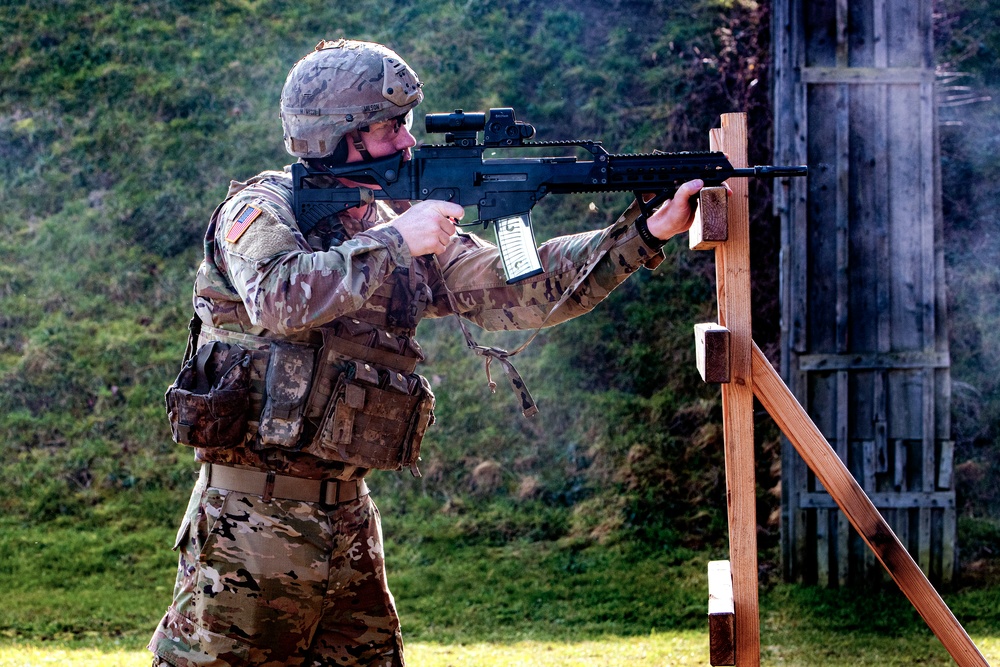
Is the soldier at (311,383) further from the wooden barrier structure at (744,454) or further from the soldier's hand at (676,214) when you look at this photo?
the wooden barrier structure at (744,454)

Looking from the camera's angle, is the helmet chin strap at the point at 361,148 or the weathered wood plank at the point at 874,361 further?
the weathered wood plank at the point at 874,361

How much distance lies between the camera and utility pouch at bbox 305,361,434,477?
3.38 metres

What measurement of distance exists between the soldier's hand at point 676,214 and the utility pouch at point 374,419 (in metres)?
0.96

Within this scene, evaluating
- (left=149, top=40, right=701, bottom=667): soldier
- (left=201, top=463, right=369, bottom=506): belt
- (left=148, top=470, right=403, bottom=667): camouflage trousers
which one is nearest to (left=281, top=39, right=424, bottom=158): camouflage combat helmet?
(left=149, top=40, right=701, bottom=667): soldier

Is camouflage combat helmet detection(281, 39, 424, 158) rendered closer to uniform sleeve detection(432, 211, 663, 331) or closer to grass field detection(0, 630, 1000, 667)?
uniform sleeve detection(432, 211, 663, 331)

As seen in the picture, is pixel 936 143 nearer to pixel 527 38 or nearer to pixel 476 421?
pixel 476 421

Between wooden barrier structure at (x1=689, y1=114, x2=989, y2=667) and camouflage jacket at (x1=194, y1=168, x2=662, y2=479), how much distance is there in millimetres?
439

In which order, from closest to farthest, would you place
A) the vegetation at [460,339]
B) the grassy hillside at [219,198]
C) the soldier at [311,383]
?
the soldier at [311,383]
the vegetation at [460,339]
the grassy hillside at [219,198]

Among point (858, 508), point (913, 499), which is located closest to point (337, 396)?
point (858, 508)

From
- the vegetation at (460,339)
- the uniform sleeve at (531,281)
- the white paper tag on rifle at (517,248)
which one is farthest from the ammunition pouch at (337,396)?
the vegetation at (460,339)

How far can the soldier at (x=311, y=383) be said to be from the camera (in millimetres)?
3225

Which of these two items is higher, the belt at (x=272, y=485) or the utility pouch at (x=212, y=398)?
the utility pouch at (x=212, y=398)

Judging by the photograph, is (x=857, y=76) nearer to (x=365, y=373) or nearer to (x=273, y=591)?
(x=365, y=373)

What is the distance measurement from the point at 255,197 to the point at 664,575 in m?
4.09
